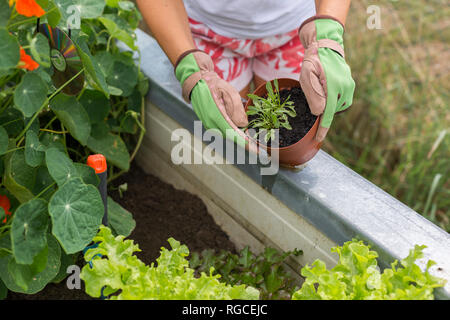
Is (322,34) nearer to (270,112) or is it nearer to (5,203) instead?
(270,112)

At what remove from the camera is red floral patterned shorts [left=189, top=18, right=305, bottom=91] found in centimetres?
162

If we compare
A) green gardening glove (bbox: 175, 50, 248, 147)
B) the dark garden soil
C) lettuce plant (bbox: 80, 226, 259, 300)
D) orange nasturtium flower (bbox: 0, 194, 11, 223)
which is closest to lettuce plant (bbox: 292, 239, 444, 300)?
lettuce plant (bbox: 80, 226, 259, 300)

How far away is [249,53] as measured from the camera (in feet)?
5.45

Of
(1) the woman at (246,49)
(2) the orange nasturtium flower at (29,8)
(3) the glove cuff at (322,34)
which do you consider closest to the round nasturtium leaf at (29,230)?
(2) the orange nasturtium flower at (29,8)

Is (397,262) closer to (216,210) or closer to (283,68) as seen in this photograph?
(216,210)

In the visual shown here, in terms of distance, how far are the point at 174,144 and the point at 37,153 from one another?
59 cm

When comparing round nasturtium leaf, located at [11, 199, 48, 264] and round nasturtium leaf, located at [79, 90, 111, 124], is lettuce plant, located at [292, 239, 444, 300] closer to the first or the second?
round nasturtium leaf, located at [11, 199, 48, 264]

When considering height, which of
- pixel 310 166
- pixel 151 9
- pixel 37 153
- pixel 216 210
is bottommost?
pixel 216 210

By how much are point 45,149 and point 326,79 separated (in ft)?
2.12

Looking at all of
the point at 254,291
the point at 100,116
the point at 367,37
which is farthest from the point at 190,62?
the point at 367,37

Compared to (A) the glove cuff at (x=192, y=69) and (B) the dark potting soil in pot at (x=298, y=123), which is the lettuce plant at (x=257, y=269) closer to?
(B) the dark potting soil in pot at (x=298, y=123)

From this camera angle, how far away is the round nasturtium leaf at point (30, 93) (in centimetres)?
104

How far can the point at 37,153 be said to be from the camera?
1155 millimetres

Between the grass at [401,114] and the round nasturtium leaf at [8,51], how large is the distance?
55.7 inches
